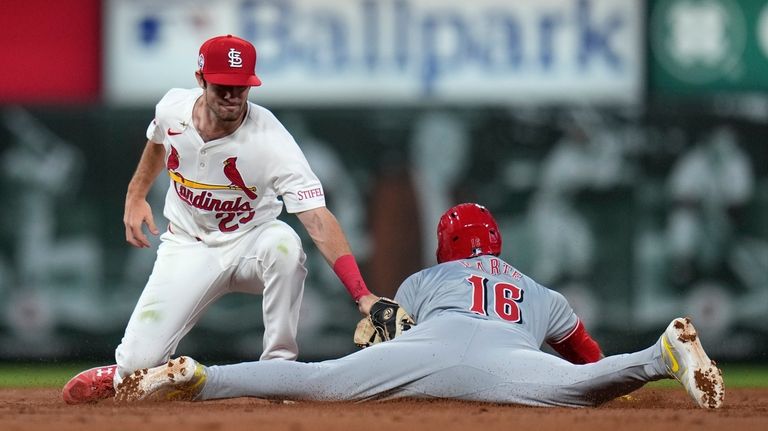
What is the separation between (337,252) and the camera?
564 centimetres

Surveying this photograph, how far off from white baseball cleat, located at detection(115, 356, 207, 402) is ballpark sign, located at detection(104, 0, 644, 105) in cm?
620

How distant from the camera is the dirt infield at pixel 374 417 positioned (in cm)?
459

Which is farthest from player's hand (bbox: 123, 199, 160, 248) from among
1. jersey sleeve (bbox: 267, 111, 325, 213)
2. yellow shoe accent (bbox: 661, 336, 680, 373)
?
yellow shoe accent (bbox: 661, 336, 680, 373)

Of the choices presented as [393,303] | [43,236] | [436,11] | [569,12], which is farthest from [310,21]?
[393,303]

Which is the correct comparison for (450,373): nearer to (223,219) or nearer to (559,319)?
(559,319)

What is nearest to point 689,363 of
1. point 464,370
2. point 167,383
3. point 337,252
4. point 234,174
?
point 464,370

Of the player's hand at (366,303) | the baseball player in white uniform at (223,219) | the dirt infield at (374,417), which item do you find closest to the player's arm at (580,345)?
the dirt infield at (374,417)

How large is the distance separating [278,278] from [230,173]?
0.52 m

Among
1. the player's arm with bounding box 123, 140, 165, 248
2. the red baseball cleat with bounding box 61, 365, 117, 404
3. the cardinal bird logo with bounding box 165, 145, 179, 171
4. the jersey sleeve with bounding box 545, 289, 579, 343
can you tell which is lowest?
the red baseball cleat with bounding box 61, 365, 117, 404

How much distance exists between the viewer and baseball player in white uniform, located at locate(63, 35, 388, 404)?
5781mm

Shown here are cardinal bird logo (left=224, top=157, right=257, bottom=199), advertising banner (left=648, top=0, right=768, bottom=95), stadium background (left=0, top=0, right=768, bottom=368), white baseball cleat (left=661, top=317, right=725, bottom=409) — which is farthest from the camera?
advertising banner (left=648, top=0, right=768, bottom=95)

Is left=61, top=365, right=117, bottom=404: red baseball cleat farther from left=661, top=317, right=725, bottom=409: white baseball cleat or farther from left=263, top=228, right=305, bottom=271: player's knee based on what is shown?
left=661, top=317, right=725, bottom=409: white baseball cleat

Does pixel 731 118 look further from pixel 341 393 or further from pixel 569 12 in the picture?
pixel 341 393

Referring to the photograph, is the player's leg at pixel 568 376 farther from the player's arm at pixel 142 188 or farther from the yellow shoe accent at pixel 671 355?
the player's arm at pixel 142 188
